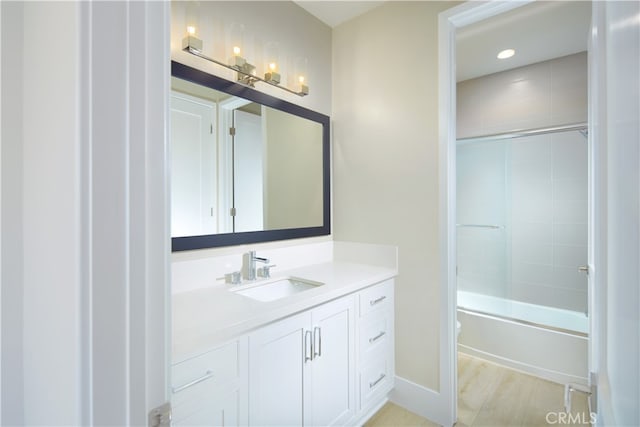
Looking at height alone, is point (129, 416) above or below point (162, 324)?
below

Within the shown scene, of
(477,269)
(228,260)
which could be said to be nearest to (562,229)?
(477,269)

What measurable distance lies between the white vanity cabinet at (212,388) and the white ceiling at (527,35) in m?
2.46

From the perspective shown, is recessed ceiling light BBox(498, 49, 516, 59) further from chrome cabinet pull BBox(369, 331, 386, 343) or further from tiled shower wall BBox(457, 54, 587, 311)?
chrome cabinet pull BBox(369, 331, 386, 343)

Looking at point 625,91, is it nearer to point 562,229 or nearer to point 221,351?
point 221,351

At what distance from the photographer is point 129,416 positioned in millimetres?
403

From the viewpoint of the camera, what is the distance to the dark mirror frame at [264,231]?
1456 millimetres

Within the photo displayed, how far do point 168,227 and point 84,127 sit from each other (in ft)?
0.54

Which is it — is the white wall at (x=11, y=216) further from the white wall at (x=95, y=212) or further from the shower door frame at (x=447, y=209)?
the shower door frame at (x=447, y=209)

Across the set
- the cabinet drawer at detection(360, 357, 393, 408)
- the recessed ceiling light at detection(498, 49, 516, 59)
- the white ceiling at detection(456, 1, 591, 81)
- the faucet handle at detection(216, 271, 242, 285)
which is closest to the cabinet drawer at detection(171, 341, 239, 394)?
the faucet handle at detection(216, 271, 242, 285)

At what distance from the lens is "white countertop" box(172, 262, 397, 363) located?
3.24 ft

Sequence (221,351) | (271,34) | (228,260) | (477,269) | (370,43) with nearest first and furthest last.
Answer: (221,351) → (228,260) → (271,34) → (370,43) → (477,269)

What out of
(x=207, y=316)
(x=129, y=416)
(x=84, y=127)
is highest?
(x=84, y=127)

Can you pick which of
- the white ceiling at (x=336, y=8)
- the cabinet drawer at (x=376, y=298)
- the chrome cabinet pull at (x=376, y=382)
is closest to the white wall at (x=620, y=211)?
the cabinet drawer at (x=376, y=298)

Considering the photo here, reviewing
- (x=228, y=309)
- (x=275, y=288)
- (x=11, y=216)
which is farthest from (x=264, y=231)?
(x=11, y=216)
